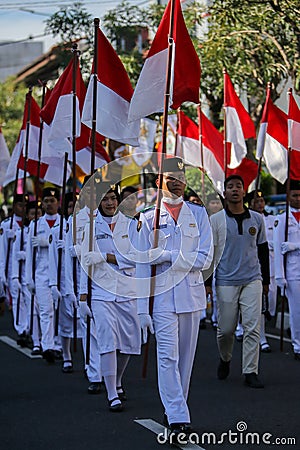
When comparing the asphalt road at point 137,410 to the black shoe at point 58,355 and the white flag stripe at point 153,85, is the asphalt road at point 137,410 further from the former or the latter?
the white flag stripe at point 153,85

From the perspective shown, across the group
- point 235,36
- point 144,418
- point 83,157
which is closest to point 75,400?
point 144,418

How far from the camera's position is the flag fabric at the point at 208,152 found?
16078mm

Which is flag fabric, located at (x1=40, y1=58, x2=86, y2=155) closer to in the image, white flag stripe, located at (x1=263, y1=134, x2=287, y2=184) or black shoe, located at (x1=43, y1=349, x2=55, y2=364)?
black shoe, located at (x1=43, y1=349, x2=55, y2=364)

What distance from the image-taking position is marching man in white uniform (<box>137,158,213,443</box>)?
8078 mm

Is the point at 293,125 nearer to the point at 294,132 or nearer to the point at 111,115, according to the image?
the point at 294,132

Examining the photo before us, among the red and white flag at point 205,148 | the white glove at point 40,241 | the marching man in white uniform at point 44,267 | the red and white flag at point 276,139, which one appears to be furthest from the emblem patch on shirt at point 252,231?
the red and white flag at point 205,148

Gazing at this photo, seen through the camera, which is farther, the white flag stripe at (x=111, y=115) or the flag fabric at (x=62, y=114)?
the flag fabric at (x=62, y=114)

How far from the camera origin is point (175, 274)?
8203 millimetres

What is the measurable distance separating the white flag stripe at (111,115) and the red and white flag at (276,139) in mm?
3616

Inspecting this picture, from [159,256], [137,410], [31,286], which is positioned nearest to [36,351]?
[31,286]

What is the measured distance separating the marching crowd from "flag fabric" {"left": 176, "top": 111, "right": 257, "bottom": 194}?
85 centimetres

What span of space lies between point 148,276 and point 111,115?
3311mm

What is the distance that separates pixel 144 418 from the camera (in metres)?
8.64

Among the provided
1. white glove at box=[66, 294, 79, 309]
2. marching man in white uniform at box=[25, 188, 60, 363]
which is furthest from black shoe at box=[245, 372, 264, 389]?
marching man in white uniform at box=[25, 188, 60, 363]
